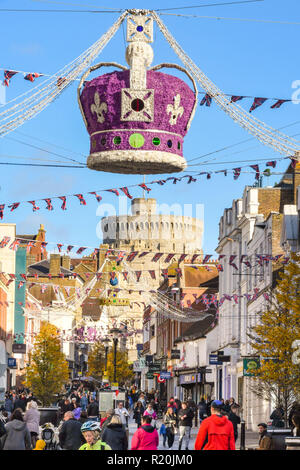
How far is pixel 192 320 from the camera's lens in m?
75.9

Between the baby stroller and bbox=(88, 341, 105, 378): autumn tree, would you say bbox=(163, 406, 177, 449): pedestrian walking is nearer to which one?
the baby stroller

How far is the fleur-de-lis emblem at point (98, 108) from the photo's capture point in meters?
11.5

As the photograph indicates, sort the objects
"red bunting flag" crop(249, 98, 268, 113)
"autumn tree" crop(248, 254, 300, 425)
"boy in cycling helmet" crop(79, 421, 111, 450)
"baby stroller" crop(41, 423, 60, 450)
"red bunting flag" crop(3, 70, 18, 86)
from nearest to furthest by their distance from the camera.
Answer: "boy in cycling helmet" crop(79, 421, 111, 450) → "red bunting flag" crop(3, 70, 18, 86) → "red bunting flag" crop(249, 98, 268, 113) → "baby stroller" crop(41, 423, 60, 450) → "autumn tree" crop(248, 254, 300, 425)

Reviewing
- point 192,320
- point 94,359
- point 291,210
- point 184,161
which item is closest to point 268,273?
point 291,210

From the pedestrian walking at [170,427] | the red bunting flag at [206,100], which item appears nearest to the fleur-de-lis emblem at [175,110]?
the red bunting flag at [206,100]

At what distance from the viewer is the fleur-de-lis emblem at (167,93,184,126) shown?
1158 centimetres

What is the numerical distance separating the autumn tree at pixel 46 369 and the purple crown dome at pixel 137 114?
65645mm

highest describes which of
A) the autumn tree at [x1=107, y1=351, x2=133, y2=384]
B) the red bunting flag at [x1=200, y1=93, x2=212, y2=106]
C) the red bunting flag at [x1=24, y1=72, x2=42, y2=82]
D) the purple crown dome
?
the red bunting flag at [x1=24, y1=72, x2=42, y2=82]

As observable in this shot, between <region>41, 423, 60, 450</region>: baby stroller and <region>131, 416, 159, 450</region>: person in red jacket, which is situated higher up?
<region>131, 416, 159, 450</region>: person in red jacket

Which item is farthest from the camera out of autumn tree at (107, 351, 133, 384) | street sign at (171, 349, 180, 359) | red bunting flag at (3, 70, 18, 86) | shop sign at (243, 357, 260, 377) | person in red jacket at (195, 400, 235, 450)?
autumn tree at (107, 351, 133, 384)

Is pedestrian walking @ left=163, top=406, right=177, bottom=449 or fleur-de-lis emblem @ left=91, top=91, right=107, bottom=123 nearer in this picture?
fleur-de-lis emblem @ left=91, top=91, right=107, bottom=123

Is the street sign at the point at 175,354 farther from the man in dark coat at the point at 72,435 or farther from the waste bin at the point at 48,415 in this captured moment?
the man in dark coat at the point at 72,435

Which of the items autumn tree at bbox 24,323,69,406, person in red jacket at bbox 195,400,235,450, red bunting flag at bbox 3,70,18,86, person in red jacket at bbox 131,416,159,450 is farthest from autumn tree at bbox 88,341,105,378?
person in red jacket at bbox 195,400,235,450
